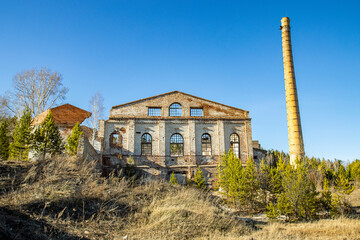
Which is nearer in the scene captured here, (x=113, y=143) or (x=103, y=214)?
(x=103, y=214)

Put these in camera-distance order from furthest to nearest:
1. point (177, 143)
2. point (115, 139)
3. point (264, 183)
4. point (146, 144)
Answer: point (177, 143) → point (146, 144) → point (115, 139) → point (264, 183)

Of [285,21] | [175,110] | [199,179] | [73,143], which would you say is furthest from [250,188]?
[285,21]

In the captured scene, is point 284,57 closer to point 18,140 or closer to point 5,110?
point 18,140

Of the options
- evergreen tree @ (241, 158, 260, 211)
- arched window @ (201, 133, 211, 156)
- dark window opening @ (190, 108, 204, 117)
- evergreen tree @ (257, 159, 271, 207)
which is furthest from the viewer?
dark window opening @ (190, 108, 204, 117)

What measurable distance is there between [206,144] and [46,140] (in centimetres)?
1224

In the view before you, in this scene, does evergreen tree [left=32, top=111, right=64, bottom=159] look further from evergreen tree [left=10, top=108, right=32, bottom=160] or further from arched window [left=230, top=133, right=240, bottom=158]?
arched window [left=230, top=133, right=240, bottom=158]

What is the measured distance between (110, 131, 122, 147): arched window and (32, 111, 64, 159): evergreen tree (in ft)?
20.4

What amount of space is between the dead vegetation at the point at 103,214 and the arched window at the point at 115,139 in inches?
370

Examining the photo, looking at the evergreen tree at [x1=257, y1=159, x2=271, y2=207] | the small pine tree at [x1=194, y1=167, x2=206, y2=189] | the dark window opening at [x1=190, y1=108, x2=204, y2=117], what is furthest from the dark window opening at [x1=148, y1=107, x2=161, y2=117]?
the evergreen tree at [x1=257, y1=159, x2=271, y2=207]

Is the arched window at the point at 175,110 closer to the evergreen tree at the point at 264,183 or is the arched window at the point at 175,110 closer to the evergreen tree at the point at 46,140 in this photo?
the evergreen tree at the point at 264,183

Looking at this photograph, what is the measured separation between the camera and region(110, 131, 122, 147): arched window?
70.3ft

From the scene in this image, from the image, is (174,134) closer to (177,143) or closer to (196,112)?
(177,143)

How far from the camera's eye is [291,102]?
20531mm

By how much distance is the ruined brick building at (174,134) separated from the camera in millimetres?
21391
